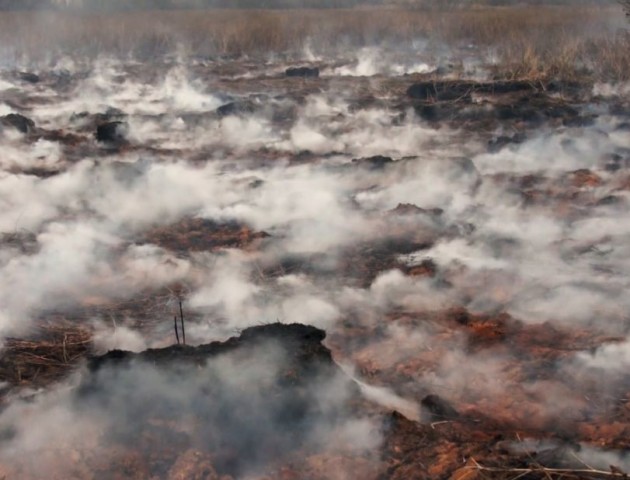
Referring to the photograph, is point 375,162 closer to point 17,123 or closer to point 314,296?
point 314,296

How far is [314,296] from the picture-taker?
414 cm

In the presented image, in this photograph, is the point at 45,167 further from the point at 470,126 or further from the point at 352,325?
the point at 470,126

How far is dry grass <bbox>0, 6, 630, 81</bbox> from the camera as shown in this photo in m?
14.3

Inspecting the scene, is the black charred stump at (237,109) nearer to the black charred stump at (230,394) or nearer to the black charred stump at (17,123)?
the black charred stump at (17,123)

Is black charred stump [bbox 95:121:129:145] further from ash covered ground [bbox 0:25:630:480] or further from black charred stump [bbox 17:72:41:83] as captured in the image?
black charred stump [bbox 17:72:41:83]

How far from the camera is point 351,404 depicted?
9.69ft

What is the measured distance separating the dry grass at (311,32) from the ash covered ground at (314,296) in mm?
6645

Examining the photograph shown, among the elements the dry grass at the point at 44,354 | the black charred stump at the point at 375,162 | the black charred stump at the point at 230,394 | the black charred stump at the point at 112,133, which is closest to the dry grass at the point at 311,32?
the black charred stump at the point at 375,162

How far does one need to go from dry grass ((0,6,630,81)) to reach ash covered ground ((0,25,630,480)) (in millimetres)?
6645

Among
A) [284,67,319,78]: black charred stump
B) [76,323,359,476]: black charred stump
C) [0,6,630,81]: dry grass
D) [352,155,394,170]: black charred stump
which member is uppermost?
[0,6,630,81]: dry grass

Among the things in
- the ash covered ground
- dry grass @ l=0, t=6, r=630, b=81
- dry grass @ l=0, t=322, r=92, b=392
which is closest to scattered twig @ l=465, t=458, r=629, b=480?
the ash covered ground

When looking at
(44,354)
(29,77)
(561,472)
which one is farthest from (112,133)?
(561,472)

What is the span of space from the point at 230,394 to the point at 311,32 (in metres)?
15.2

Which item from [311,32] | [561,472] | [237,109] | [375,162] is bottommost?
[561,472]
